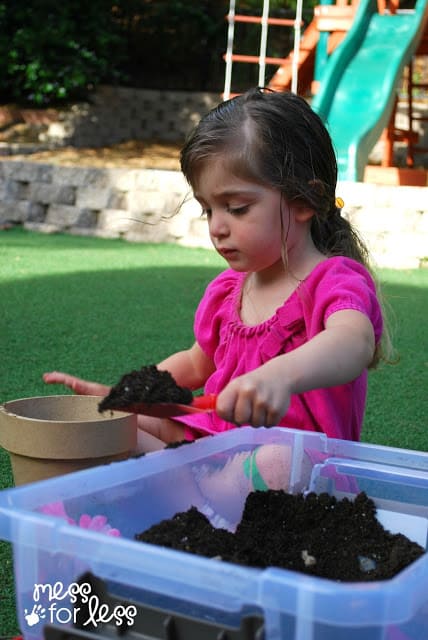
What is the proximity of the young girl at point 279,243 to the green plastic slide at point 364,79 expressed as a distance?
15.8ft

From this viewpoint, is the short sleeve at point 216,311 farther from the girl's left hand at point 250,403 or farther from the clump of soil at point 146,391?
the girl's left hand at point 250,403

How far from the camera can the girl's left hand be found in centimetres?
123

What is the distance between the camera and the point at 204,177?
176cm

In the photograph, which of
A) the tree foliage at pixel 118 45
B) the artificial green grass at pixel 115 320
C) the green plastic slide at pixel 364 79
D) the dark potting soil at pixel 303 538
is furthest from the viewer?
the tree foliage at pixel 118 45

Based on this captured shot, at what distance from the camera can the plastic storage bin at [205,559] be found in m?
0.95

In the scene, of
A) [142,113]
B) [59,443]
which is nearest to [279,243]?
[59,443]

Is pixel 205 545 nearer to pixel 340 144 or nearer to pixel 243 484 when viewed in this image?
pixel 243 484

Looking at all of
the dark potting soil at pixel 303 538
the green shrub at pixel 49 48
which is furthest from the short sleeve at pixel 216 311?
the green shrub at pixel 49 48

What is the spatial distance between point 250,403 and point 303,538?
12.6 inches

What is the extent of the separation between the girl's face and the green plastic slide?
194 inches

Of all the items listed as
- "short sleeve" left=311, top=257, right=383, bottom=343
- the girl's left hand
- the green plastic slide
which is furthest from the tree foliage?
the girl's left hand

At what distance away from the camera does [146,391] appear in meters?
1.37

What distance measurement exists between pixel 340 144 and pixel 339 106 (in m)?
0.52

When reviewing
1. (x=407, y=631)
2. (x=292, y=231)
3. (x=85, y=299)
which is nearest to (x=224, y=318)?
(x=292, y=231)
